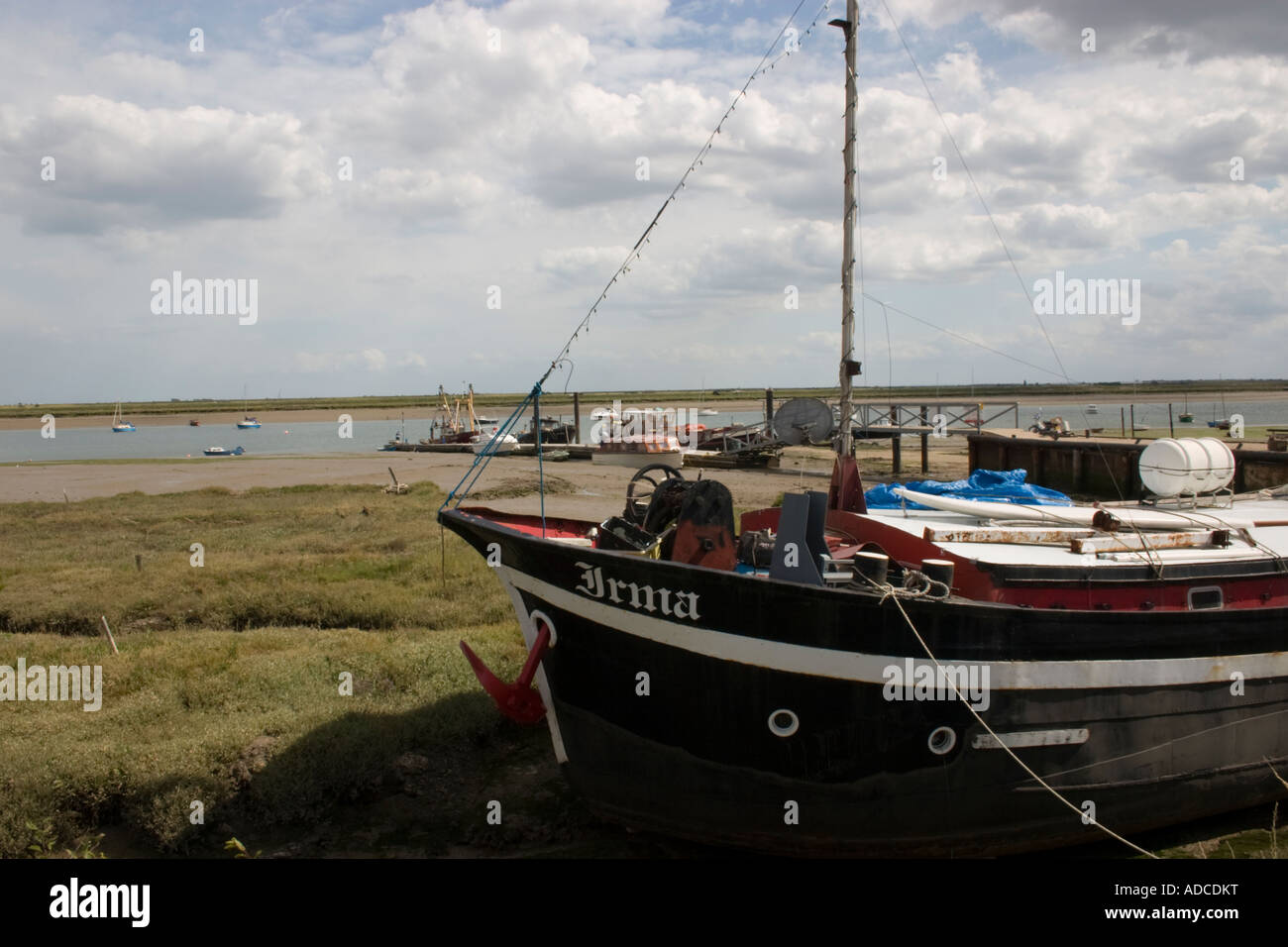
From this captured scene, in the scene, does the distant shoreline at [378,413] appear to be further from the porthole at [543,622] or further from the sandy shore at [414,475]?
the porthole at [543,622]

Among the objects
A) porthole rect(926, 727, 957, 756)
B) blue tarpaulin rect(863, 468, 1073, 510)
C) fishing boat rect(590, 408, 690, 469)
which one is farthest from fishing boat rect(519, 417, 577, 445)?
porthole rect(926, 727, 957, 756)

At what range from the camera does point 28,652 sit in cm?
1121

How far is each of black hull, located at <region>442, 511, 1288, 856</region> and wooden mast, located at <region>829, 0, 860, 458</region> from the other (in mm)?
2624

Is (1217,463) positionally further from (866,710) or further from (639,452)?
(639,452)

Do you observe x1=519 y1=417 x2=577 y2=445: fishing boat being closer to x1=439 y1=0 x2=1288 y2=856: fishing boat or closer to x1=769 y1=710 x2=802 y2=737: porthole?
x1=439 y1=0 x2=1288 y2=856: fishing boat

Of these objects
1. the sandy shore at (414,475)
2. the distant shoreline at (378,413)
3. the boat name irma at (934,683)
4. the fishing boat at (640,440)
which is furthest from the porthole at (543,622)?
the distant shoreline at (378,413)

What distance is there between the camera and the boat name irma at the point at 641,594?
247 inches

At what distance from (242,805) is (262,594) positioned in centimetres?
714

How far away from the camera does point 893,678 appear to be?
6.09 metres

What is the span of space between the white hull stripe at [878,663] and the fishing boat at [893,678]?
0.06 feet

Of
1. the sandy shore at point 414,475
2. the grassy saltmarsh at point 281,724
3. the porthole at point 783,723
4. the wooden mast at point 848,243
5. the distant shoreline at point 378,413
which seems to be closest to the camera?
the porthole at point 783,723

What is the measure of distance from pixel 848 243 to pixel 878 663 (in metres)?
4.12
